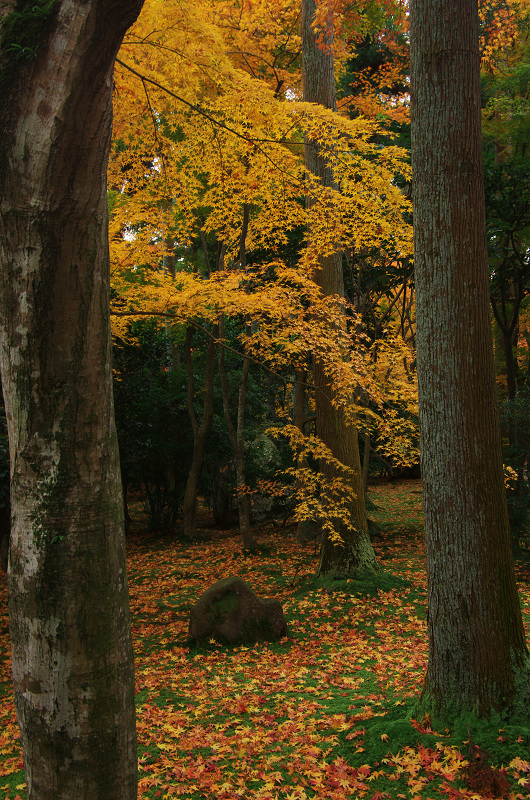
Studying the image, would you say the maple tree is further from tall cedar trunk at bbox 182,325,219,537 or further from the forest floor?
the forest floor

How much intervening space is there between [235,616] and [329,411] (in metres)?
3.52

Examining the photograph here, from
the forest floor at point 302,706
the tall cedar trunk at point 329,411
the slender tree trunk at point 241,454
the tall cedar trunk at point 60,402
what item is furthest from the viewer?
the slender tree trunk at point 241,454

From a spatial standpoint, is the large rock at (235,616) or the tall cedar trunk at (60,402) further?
the large rock at (235,616)

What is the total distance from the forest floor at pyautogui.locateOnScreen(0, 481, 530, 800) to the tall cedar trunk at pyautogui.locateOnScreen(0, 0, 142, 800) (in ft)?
6.36

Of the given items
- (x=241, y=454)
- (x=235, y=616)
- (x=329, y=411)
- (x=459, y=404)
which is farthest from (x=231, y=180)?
(x=235, y=616)

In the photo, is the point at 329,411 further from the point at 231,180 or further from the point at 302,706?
the point at 302,706

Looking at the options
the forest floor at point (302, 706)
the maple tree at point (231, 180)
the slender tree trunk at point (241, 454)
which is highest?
the maple tree at point (231, 180)

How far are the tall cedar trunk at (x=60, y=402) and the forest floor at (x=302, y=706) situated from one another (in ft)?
6.36

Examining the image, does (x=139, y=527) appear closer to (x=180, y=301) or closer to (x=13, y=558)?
(x=180, y=301)

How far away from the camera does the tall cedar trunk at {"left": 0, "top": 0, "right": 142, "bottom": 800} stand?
1810 millimetres

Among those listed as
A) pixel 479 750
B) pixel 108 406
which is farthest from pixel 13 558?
pixel 479 750

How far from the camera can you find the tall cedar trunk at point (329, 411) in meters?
8.73

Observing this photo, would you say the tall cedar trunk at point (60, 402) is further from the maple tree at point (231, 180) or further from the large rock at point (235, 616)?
the maple tree at point (231, 180)

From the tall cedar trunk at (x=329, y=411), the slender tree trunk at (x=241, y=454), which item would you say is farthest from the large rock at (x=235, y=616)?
the slender tree trunk at (x=241, y=454)
